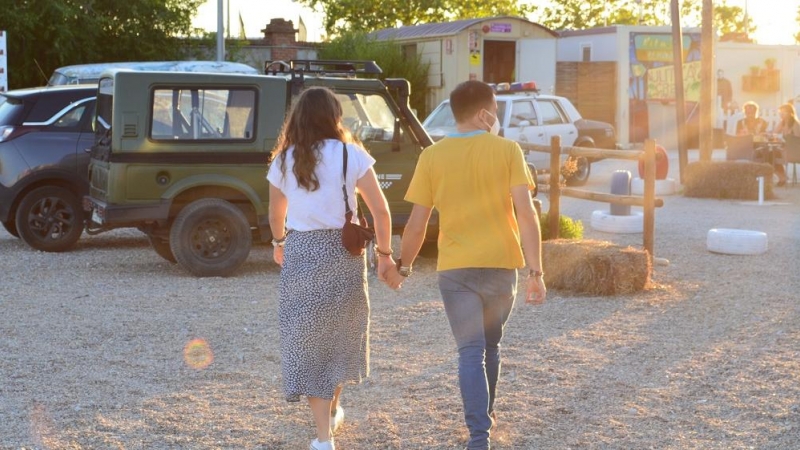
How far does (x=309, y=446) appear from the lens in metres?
5.68

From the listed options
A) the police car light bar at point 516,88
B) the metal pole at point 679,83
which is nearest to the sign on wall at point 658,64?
the metal pole at point 679,83

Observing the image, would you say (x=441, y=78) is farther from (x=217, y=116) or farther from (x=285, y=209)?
(x=285, y=209)

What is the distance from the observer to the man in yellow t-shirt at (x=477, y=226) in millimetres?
5254

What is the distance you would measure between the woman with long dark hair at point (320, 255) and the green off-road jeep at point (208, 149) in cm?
556

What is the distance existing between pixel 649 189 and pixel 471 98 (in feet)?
19.0

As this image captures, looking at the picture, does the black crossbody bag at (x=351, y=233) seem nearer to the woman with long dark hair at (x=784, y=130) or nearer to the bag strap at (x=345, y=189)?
the bag strap at (x=345, y=189)

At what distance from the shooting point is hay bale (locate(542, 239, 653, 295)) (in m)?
10.0

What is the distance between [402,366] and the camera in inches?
294

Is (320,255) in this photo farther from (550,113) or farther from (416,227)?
(550,113)

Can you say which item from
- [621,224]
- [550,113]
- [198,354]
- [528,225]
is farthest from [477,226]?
[550,113]

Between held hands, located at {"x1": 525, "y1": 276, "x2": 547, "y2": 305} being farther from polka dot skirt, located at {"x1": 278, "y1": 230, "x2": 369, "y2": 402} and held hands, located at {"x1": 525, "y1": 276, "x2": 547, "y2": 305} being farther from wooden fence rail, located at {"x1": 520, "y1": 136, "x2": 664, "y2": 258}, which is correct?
wooden fence rail, located at {"x1": 520, "y1": 136, "x2": 664, "y2": 258}

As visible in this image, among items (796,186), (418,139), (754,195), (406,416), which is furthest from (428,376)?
(796,186)

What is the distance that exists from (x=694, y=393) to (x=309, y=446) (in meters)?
2.27

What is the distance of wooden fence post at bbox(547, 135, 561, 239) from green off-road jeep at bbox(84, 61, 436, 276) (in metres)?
1.19
